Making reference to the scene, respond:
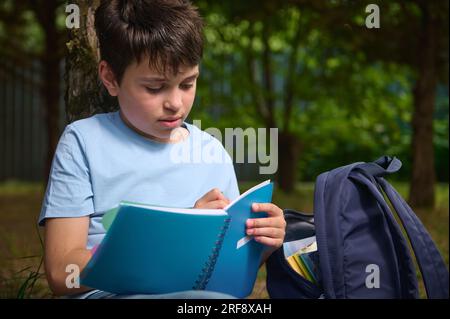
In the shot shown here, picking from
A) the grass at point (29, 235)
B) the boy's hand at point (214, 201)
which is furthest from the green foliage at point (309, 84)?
the boy's hand at point (214, 201)

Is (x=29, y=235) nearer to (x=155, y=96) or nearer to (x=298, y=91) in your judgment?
(x=155, y=96)

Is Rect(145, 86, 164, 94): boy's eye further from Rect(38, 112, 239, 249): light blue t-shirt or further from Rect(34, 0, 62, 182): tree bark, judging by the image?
Rect(34, 0, 62, 182): tree bark

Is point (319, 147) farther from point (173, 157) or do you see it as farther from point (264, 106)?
point (173, 157)

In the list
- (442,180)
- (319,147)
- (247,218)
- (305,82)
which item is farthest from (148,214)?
(442,180)

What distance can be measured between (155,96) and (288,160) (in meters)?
6.15

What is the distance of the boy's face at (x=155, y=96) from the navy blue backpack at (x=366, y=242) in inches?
16.1

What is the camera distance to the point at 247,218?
1.60 m

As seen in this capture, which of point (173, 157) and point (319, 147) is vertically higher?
point (173, 157)

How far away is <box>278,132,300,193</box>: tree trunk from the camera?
7.64 m

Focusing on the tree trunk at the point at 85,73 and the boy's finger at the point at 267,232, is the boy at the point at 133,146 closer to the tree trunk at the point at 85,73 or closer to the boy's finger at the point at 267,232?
the boy's finger at the point at 267,232

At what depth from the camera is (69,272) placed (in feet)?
5.17

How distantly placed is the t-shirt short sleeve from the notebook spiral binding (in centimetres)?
29

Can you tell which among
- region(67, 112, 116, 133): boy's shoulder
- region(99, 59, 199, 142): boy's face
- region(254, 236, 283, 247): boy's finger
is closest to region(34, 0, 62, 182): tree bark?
region(67, 112, 116, 133): boy's shoulder
